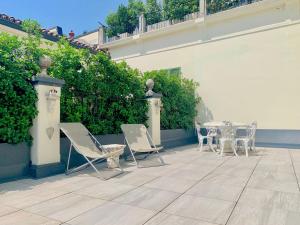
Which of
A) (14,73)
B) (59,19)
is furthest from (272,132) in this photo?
(59,19)

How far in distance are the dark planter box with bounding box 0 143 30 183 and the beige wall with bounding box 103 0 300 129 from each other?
316 inches

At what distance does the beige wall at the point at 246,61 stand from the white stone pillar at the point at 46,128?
739 cm

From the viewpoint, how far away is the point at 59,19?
57.2ft

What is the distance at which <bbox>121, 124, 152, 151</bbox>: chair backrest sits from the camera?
19.3 ft

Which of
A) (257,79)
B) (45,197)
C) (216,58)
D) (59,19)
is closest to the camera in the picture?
(45,197)

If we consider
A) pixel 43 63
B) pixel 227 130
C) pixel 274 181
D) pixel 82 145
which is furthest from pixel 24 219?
pixel 227 130

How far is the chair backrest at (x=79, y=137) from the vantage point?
15.6 feet

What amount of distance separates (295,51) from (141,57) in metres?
7.07

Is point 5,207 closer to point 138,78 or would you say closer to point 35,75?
point 35,75

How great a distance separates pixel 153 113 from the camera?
8.02 meters

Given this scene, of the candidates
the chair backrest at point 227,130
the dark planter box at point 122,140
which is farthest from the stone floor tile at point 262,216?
the chair backrest at point 227,130

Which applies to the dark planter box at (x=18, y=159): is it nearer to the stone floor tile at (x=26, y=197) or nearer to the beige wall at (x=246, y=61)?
the stone floor tile at (x=26, y=197)

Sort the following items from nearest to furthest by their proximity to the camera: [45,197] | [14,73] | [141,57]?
[45,197] → [14,73] → [141,57]

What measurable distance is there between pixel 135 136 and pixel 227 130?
118 inches
